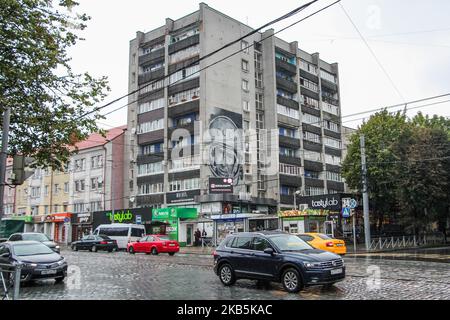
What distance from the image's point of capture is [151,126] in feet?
188

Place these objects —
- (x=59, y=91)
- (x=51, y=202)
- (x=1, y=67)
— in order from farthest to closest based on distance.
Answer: (x=51, y=202) < (x=59, y=91) < (x=1, y=67)

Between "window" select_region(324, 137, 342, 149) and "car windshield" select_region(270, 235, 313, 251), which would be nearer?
"car windshield" select_region(270, 235, 313, 251)

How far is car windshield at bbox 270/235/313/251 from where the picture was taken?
12.9m

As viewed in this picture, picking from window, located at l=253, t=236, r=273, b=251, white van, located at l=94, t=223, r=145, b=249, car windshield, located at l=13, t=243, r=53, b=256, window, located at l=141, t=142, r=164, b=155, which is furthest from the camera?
window, located at l=141, t=142, r=164, b=155

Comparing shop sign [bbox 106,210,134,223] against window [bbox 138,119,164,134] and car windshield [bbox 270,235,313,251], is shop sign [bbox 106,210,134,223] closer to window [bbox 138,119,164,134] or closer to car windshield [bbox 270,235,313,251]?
window [bbox 138,119,164,134]

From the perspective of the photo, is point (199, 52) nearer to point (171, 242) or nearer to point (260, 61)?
point (260, 61)

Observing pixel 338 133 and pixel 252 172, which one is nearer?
pixel 252 172

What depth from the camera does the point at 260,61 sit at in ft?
201

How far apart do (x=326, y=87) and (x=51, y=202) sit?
4619cm

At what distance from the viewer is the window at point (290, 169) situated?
58.2 m

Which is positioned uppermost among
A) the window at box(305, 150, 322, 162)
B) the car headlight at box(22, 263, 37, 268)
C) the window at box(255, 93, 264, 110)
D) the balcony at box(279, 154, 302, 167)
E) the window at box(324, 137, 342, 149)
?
the window at box(255, 93, 264, 110)

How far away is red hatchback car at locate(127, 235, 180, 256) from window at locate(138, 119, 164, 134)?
23028mm

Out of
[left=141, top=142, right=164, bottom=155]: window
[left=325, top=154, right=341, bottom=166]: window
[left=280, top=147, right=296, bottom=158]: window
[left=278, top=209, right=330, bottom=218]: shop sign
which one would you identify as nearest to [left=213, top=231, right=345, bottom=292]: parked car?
[left=278, top=209, right=330, bottom=218]: shop sign
